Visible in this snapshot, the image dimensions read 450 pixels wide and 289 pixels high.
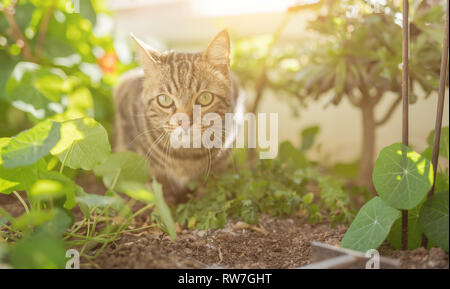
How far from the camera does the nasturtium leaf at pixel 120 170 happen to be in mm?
1027

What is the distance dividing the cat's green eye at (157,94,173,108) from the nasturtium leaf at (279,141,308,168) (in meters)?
0.63

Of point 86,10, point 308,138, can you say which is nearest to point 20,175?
point 86,10

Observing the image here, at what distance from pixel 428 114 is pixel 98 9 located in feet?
5.42

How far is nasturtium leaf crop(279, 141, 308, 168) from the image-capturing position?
1.64 meters

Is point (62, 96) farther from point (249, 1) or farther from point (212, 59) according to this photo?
point (249, 1)

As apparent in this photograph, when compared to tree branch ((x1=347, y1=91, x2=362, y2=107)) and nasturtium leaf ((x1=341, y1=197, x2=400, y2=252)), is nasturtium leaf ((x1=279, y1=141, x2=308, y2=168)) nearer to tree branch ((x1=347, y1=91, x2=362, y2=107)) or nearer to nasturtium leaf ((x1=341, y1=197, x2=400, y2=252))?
tree branch ((x1=347, y1=91, x2=362, y2=107))

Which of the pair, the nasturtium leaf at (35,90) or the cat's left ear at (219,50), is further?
the nasturtium leaf at (35,90)

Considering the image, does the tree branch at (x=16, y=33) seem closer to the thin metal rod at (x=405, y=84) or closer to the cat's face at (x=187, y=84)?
the cat's face at (x=187, y=84)

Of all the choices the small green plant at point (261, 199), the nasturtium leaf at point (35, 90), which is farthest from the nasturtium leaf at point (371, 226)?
the nasturtium leaf at point (35, 90)

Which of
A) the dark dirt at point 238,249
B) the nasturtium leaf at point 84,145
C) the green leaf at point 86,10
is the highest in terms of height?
the green leaf at point 86,10

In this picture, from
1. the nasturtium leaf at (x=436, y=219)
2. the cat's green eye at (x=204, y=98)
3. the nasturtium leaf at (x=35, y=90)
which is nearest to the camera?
the nasturtium leaf at (x=436, y=219)

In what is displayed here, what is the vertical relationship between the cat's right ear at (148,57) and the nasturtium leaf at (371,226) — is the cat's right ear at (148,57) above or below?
above

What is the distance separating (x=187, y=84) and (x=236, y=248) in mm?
567

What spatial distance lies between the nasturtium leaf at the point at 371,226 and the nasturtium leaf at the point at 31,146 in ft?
2.47
